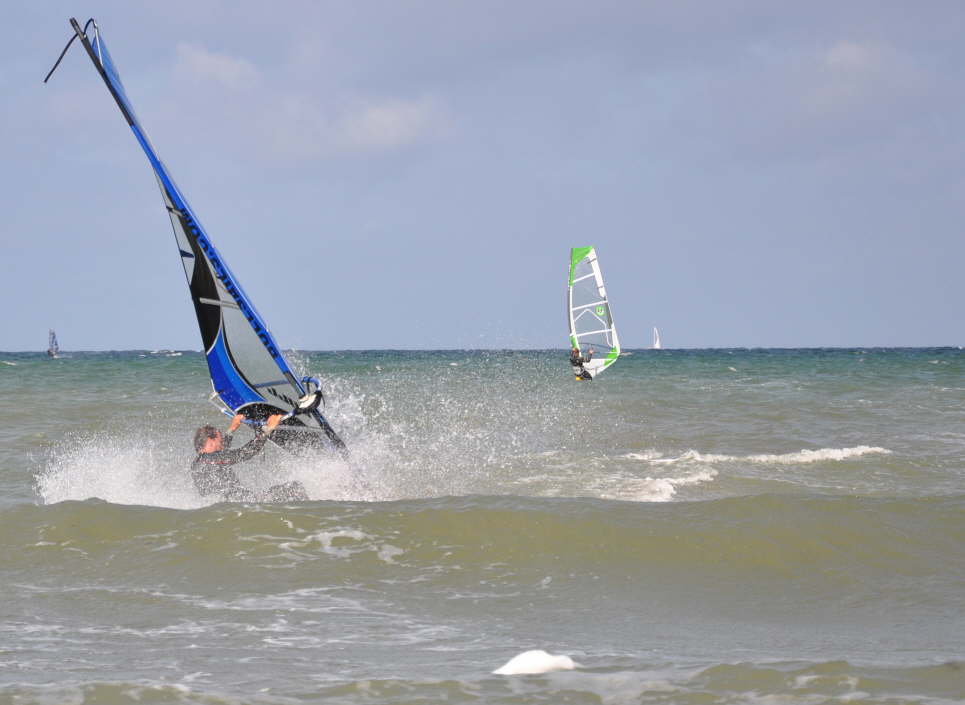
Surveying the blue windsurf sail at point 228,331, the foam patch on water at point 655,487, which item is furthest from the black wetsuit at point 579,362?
the blue windsurf sail at point 228,331

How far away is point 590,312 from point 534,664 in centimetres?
2039

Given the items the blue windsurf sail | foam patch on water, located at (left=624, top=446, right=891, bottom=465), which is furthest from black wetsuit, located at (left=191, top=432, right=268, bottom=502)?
foam patch on water, located at (left=624, top=446, right=891, bottom=465)

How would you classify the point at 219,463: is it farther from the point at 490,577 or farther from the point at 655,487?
the point at 655,487

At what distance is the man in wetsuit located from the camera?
28.1 ft

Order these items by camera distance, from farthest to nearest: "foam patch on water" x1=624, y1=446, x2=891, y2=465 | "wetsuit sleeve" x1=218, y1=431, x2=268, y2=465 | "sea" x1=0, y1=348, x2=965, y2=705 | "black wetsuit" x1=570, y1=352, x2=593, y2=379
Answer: "black wetsuit" x1=570, y1=352, x2=593, y2=379 → "foam patch on water" x1=624, y1=446, x2=891, y2=465 → "wetsuit sleeve" x1=218, y1=431, x2=268, y2=465 → "sea" x1=0, y1=348, x2=965, y2=705

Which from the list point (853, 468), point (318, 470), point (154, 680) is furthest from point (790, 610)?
point (853, 468)

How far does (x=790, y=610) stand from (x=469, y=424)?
11.7 m

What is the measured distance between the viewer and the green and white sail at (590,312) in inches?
946

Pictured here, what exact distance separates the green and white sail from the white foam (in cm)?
1989

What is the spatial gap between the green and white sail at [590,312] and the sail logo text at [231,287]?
15.6m

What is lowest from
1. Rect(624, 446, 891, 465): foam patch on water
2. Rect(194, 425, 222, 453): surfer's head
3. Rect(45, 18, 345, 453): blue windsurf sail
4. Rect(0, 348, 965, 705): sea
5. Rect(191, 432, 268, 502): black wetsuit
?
Rect(624, 446, 891, 465): foam patch on water

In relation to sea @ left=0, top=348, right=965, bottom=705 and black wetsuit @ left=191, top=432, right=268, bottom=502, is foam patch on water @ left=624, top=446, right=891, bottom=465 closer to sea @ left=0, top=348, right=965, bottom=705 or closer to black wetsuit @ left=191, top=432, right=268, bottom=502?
sea @ left=0, top=348, right=965, bottom=705

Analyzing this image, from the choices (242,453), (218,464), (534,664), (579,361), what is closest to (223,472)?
(218,464)

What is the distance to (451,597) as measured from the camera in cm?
594
